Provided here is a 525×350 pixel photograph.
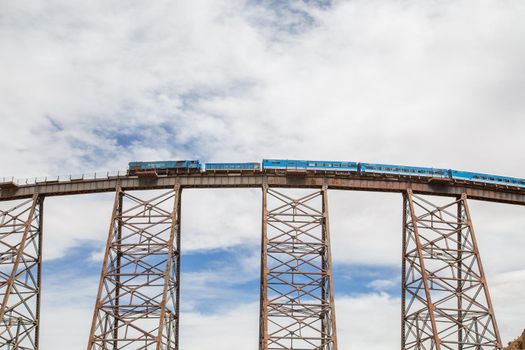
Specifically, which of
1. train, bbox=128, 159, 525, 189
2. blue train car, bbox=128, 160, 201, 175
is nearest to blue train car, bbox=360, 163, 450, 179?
train, bbox=128, 159, 525, 189

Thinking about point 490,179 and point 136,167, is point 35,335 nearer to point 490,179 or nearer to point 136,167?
point 136,167

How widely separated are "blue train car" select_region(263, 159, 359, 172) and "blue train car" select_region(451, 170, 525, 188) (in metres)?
7.39

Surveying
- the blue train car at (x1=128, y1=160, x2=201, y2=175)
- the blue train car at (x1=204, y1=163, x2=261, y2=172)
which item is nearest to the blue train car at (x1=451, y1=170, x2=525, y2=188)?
the blue train car at (x1=204, y1=163, x2=261, y2=172)

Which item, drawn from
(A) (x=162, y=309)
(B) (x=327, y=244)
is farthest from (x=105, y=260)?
(B) (x=327, y=244)

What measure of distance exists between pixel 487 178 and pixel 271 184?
51.1ft

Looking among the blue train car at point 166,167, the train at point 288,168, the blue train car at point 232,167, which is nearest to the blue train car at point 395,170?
the train at point 288,168

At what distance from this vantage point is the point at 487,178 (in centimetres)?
4231

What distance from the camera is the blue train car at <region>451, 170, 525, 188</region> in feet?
136

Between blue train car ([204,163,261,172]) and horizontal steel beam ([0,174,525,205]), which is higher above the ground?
blue train car ([204,163,261,172])

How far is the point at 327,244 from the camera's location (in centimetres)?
3725

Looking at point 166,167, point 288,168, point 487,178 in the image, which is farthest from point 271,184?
point 487,178

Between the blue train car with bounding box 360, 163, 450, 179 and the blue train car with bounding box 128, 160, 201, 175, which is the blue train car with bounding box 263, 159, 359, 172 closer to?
the blue train car with bounding box 360, 163, 450, 179

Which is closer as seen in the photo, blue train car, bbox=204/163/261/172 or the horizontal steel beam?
the horizontal steel beam

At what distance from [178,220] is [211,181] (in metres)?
3.40
